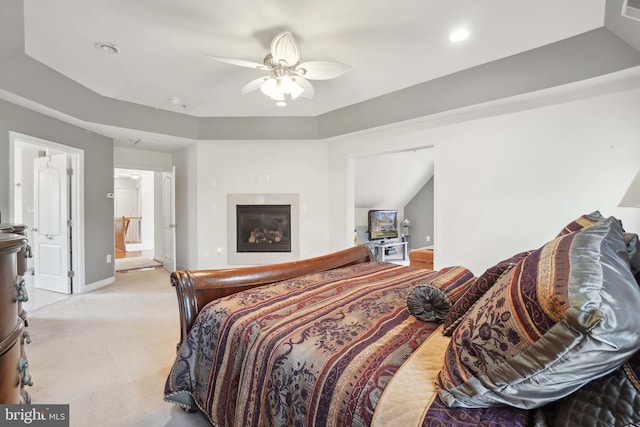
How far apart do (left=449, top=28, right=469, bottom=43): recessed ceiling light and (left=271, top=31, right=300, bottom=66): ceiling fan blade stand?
4.28ft

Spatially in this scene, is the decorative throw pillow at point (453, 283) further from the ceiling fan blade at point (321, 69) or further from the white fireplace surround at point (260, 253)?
the white fireplace surround at point (260, 253)

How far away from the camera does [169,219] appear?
Result: 5746 mm

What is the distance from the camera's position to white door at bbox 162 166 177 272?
5234 mm

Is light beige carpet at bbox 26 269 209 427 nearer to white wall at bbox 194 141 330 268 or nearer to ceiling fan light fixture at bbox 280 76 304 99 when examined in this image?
white wall at bbox 194 141 330 268

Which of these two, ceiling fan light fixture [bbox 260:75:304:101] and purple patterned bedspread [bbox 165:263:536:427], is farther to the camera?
ceiling fan light fixture [bbox 260:75:304:101]

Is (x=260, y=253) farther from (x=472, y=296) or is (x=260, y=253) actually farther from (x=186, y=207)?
(x=472, y=296)

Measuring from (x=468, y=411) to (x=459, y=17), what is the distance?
8.37 ft

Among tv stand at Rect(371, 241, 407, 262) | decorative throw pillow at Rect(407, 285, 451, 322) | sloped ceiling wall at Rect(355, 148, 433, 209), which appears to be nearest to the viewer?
decorative throw pillow at Rect(407, 285, 451, 322)

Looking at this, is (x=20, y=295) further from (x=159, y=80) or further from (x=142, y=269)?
(x=142, y=269)

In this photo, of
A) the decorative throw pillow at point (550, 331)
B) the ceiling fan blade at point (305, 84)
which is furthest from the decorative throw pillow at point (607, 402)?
the ceiling fan blade at point (305, 84)

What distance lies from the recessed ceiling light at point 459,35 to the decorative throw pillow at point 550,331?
212 centimetres

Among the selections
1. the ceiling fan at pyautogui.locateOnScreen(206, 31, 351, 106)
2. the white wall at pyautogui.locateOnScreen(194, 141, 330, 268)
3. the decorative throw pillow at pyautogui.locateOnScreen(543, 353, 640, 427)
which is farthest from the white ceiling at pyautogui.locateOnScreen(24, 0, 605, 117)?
the decorative throw pillow at pyautogui.locateOnScreen(543, 353, 640, 427)

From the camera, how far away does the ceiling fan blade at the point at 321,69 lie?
7.70ft

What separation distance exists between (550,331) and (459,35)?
2561 mm
